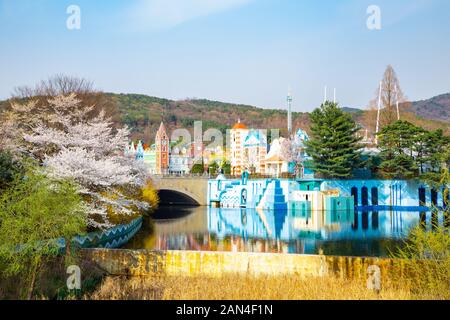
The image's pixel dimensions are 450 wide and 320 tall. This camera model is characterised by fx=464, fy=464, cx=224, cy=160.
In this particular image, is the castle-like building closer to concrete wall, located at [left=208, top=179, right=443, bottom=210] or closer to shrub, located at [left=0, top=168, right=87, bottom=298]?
concrete wall, located at [left=208, top=179, right=443, bottom=210]

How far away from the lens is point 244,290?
11.0 m

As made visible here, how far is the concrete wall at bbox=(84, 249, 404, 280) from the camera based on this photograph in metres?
13.7

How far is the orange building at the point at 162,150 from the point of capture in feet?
240

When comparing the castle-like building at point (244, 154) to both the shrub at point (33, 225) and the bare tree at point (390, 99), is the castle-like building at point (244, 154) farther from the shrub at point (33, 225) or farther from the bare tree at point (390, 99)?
the shrub at point (33, 225)

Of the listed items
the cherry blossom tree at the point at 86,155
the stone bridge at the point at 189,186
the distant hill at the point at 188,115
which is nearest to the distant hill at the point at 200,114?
the distant hill at the point at 188,115

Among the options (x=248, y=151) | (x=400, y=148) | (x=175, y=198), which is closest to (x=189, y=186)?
(x=175, y=198)

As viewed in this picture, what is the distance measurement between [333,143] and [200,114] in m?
98.7

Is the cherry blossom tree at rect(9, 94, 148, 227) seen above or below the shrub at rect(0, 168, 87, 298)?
above

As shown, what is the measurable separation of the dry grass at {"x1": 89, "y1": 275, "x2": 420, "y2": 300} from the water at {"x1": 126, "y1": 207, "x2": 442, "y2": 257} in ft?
28.4

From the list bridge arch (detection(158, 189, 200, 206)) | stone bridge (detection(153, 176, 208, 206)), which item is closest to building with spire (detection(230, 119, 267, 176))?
bridge arch (detection(158, 189, 200, 206))

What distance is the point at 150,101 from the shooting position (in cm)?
15438

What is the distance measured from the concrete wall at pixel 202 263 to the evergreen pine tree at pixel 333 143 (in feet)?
101
